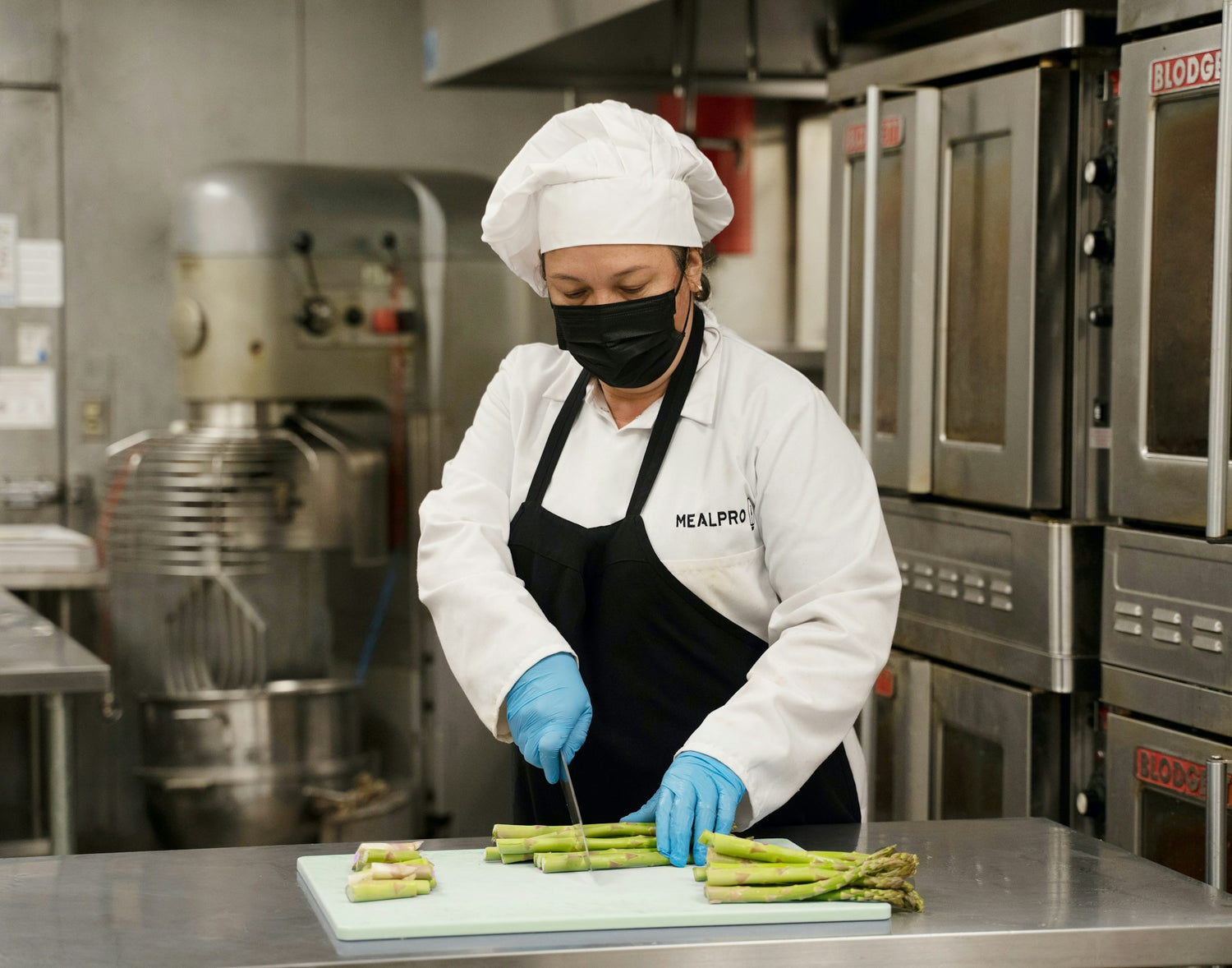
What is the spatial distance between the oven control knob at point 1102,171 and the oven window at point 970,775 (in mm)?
897

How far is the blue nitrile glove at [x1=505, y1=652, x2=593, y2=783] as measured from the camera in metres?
1.55

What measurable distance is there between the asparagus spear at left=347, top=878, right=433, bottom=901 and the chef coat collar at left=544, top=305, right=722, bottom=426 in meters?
0.67

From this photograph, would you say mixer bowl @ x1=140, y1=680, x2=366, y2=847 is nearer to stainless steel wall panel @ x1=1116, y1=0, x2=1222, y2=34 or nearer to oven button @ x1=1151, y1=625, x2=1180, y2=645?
oven button @ x1=1151, y1=625, x2=1180, y2=645

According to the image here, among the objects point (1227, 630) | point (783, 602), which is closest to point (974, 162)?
point (1227, 630)

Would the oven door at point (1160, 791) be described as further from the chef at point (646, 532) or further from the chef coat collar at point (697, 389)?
the chef coat collar at point (697, 389)

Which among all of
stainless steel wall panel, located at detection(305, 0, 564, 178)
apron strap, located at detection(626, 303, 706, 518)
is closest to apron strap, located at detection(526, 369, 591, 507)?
apron strap, located at detection(626, 303, 706, 518)

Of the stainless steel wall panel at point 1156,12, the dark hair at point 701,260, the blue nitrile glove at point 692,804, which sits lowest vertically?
the blue nitrile glove at point 692,804

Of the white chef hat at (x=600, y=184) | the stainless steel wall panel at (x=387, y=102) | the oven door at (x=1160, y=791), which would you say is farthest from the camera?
the stainless steel wall panel at (x=387, y=102)

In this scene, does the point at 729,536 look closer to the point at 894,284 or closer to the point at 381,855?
the point at 381,855

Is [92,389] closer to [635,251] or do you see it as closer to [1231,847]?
[635,251]

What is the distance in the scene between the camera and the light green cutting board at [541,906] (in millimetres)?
1261

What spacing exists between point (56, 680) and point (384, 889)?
155 centimetres

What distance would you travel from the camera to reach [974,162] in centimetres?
237

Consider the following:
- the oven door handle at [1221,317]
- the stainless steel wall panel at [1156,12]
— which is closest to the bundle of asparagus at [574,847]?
the oven door handle at [1221,317]
